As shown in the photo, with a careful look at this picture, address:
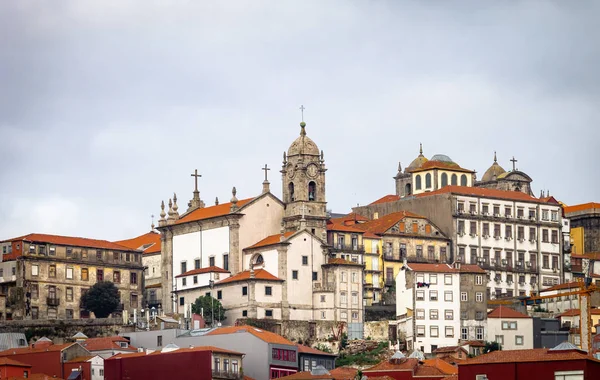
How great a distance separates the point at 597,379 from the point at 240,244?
5464 cm

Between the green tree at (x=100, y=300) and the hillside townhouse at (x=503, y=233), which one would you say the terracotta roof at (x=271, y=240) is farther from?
the hillside townhouse at (x=503, y=233)

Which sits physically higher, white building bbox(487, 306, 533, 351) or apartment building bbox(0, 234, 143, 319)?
apartment building bbox(0, 234, 143, 319)

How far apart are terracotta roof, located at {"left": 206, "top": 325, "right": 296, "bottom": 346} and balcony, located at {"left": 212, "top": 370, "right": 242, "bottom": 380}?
21.3 feet

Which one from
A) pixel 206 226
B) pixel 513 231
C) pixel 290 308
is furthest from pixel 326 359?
pixel 513 231

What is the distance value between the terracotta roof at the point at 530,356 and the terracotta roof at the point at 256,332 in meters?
25.7

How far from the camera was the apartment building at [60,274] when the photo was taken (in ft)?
578

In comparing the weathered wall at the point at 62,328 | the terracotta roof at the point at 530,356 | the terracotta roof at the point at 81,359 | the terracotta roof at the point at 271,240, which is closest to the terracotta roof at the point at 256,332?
the terracotta roof at the point at 81,359

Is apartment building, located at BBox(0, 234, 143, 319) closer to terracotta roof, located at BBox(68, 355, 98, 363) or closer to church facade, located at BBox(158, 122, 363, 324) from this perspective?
church facade, located at BBox(158, 122, 363, 324)

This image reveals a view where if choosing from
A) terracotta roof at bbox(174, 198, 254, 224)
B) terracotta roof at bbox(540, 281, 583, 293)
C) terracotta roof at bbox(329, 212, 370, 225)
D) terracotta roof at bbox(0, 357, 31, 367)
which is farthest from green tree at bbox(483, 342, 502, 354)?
terracotta roof at bbox(0, 357, 31, 367)

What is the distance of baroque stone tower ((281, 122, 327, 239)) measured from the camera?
179 metres

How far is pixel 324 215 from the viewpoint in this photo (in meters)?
180

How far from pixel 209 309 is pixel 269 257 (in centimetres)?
777

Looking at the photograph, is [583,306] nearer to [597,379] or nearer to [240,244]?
[240,244]

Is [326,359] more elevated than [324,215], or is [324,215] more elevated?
[324,215]
